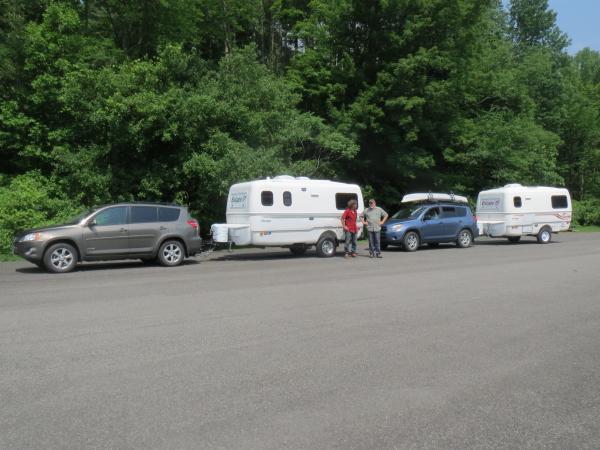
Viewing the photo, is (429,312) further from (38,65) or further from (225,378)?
(38,65)

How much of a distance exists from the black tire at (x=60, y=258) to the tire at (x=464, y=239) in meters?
14.3

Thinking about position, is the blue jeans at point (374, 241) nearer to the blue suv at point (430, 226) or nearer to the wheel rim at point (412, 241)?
the blue suv at point (430, 226)

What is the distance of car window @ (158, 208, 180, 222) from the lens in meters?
15.7

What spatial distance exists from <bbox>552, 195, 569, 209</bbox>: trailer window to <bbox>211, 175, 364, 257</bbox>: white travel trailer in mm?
10854

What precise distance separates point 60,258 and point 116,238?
4.73ft

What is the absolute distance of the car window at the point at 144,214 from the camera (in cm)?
1530

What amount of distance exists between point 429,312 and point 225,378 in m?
4.12

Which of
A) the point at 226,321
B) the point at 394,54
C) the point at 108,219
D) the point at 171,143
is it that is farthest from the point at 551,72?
the point at 226,321

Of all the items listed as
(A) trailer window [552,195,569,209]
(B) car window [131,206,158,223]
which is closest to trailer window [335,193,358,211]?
(B) car window [131,206,158,223]

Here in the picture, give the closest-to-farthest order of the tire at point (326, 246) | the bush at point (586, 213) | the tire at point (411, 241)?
the tire at point (326, 246), the tire at point (411, 241), the bush at point (586, 213)

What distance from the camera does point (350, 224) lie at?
711 inches

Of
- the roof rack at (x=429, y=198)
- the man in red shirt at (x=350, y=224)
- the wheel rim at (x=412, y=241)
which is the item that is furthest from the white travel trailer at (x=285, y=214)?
the roof rack at (x=429, y=198)

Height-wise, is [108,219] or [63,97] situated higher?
[63,97]

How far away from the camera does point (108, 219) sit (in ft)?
48.9
